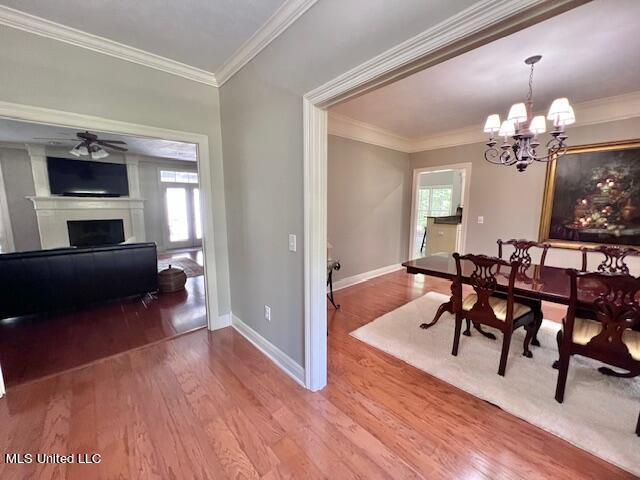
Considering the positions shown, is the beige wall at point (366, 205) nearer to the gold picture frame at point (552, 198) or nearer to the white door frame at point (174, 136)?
the white door frame at point (174, 136)

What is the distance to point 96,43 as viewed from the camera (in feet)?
6.51

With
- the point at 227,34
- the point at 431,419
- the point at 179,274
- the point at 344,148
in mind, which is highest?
the point at 227,34

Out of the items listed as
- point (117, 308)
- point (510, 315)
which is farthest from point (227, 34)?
point (117, 308)

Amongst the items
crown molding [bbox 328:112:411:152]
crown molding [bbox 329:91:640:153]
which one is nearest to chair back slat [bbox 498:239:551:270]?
crown molding [bbox 329:91:640:153]

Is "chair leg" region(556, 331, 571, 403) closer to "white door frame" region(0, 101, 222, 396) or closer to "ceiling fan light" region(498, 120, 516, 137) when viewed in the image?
"ceiling fan light" region(498, 120, 516, 137)

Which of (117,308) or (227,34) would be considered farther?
(117,308)

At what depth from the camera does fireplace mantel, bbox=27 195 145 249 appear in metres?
5.43

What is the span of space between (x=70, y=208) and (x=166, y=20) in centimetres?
590

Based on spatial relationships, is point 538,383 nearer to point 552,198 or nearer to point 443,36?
point 443,36

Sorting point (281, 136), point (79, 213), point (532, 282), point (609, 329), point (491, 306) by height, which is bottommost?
point (491, 306)

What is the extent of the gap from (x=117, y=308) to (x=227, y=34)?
3380 millimetres

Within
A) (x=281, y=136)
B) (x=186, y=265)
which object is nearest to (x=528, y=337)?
(x=281, y=136)

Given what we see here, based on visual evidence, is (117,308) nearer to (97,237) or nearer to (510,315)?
(97,237)

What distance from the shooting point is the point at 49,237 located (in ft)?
18.1
